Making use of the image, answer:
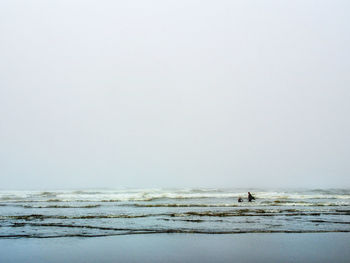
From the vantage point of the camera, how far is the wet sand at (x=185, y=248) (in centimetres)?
738

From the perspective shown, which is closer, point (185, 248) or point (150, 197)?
point (185, 248)

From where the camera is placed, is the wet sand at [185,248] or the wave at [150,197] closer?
the wet sand at [185,248]

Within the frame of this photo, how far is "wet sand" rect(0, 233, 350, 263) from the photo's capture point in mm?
7379

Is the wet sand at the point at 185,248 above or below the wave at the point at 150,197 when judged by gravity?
below

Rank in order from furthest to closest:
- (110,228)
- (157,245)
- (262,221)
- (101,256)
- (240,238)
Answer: (262,221) < (110,228) < (240,238) < (157,245) < (101,256)

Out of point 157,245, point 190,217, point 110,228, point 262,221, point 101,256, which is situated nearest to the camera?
point 101,256

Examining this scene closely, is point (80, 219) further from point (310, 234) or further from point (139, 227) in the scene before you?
point (310, 234)

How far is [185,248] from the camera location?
8.27 m

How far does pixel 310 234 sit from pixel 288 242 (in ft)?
4.75

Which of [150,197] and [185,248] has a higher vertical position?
[150,197]

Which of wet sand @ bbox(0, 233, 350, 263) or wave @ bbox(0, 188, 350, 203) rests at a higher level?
wave @ bbox(0, 188, 350, 203)

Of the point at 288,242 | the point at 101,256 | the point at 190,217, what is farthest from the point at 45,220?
the point at 288,242

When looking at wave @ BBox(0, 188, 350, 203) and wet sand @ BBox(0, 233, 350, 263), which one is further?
wave @ BBox(0, 188, 350, 203)

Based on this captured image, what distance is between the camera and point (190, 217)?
13680 millimetres
